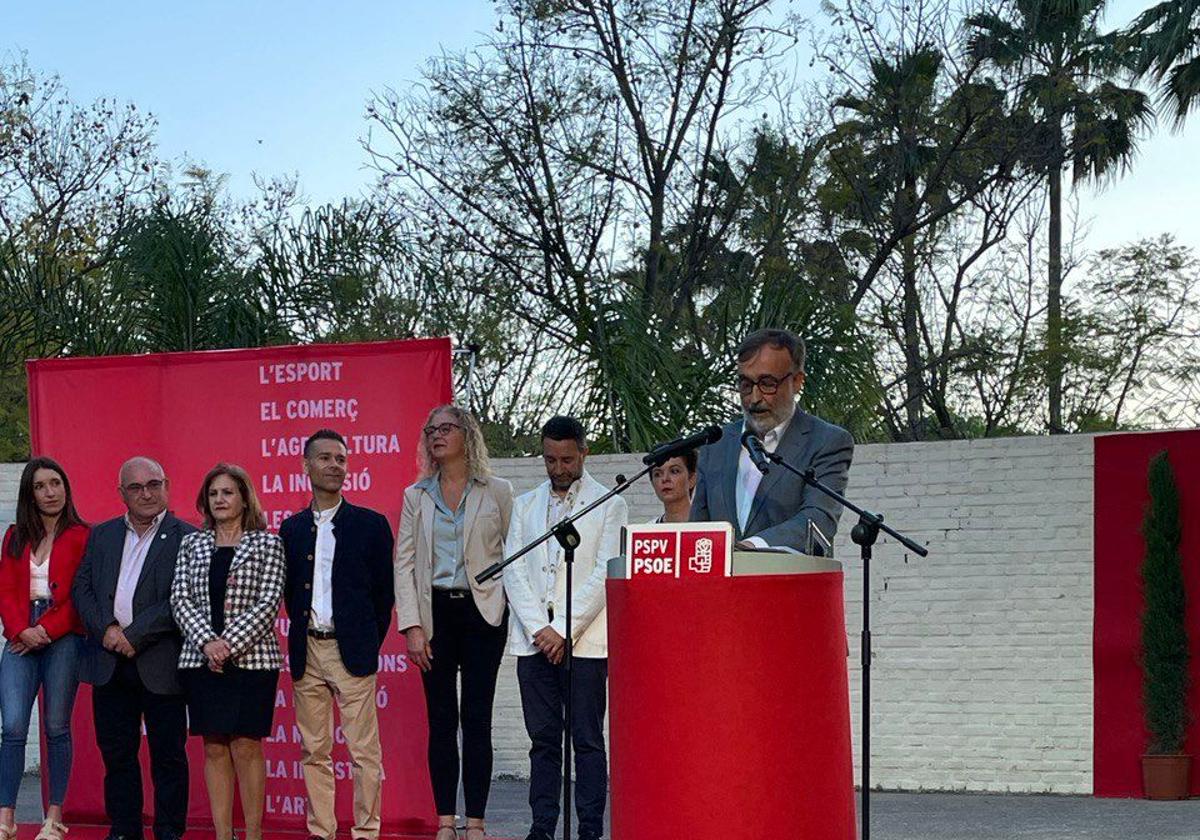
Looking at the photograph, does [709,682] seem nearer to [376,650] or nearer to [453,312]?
[376,650]

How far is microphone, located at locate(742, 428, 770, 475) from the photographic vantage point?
176 inches

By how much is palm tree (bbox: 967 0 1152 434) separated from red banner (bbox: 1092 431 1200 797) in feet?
29.1

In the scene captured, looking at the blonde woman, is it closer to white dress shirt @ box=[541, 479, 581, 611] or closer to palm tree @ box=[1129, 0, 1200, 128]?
white dress shirt @ box=[541, 479, 581, 611]

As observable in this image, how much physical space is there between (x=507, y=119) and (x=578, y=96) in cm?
67

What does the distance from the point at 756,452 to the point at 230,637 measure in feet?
11.3

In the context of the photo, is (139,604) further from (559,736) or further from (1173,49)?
(1173,49)

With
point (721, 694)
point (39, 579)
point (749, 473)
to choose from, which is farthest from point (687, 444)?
point (39, 579)

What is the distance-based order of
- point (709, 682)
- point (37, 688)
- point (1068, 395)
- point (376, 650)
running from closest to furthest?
1. point (709, 682)
2. point (376, 650)
3. point (37, 688)
4. point (1068, 395)

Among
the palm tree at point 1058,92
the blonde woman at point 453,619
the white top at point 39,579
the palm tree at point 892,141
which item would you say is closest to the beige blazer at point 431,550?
the blonde woman at point 453,619

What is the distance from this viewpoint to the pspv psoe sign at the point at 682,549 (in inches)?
153

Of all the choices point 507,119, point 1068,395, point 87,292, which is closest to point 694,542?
point 87,292

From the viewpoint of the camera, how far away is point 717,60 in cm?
1534

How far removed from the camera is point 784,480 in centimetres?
466

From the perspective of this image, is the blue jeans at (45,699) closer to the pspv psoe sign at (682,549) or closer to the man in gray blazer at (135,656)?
the man in gray blazer at (135,656)
